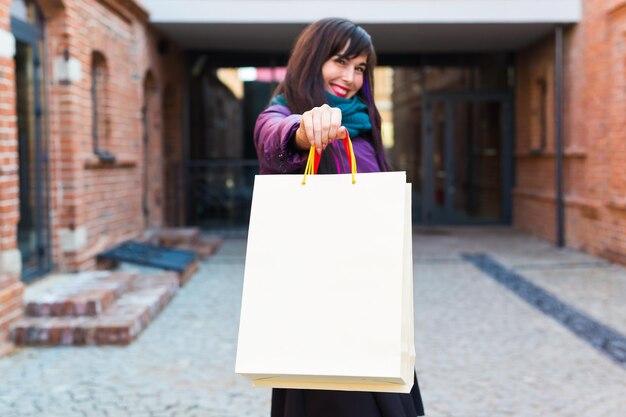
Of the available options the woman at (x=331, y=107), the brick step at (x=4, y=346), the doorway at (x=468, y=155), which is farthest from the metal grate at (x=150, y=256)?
the doorway at (x=468, y=155)

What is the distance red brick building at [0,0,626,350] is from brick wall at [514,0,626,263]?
33 mm

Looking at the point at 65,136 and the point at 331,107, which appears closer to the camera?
the point at 331,107

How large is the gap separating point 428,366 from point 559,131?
22.3 ft

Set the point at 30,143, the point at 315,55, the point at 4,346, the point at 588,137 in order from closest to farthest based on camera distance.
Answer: the point at 315,55 → the point at 4,346 → the point at 30,143 → the point at 588,137

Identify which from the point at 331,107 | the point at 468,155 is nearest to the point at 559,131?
the point at 468,155

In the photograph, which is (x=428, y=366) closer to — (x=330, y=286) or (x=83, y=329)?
(x=83, y=329)

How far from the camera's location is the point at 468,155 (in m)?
14.0

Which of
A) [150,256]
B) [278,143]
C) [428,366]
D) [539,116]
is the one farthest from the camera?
[539,116]

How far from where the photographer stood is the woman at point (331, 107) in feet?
6.67

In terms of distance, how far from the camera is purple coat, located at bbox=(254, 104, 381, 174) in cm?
196

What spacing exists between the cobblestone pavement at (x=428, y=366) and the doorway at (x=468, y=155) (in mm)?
Answer: 6263

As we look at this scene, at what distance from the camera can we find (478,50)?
43.7 ft

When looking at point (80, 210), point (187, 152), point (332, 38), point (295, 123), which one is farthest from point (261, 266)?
point (187, 152)

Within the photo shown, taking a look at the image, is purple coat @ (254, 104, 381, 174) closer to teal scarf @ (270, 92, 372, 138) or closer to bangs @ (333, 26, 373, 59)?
teal scarf @ (270, 92, 372, 138)
